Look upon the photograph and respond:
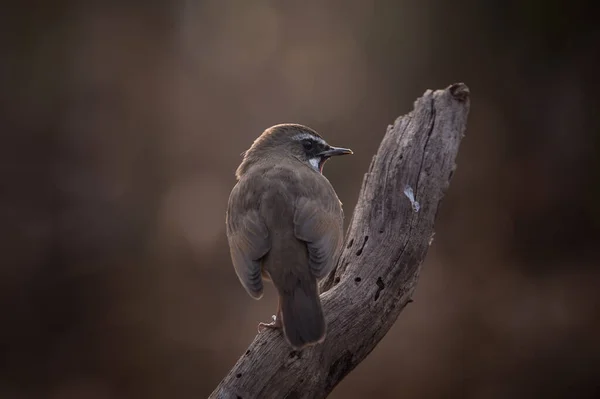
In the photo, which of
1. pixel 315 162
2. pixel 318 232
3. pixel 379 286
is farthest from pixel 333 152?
pixel 379 286

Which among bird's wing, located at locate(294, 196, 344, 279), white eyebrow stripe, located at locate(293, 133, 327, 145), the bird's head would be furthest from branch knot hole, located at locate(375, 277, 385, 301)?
white eyebrow stripe, located at locate(293, 133, 327, 145)

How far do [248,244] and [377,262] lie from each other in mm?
935

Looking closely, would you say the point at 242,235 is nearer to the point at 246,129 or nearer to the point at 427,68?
the point at 246,129

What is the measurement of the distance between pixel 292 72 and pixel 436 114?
561 centimetres

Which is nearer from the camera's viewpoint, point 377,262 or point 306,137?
point 377,262

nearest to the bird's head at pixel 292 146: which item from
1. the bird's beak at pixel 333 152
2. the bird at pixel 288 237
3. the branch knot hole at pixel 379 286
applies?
the bird's beak at pixel 333 152

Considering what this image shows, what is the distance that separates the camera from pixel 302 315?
424 cm

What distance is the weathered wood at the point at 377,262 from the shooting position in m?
4.34

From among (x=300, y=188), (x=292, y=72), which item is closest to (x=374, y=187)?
(x=300, y=188)

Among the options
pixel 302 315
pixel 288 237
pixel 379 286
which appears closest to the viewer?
pixel 302 315

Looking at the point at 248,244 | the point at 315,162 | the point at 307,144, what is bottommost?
the point at 248,244

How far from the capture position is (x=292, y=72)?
35.5 ft

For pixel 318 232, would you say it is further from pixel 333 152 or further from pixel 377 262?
pixel 333 152

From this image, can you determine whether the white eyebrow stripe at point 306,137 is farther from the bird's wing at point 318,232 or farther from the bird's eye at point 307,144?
the bird's wing at point 318,232
